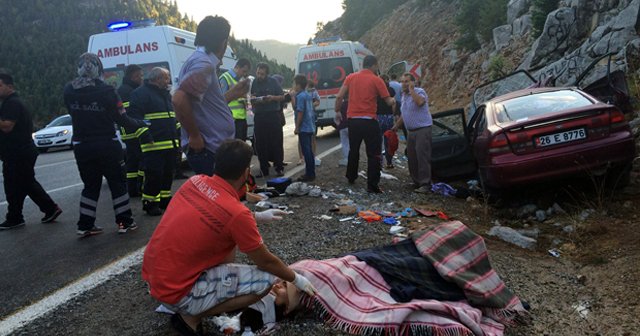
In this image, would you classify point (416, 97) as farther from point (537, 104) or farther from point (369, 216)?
point (369, 216)

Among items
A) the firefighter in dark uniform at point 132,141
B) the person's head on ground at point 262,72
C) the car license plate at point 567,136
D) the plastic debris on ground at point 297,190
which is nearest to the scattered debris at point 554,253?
the car license plate at point 567,136

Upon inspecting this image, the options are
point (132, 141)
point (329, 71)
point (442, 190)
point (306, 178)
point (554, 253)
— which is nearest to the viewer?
point (554, 253)

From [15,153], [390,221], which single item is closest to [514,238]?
[390,221]

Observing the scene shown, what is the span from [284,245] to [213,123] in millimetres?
1245

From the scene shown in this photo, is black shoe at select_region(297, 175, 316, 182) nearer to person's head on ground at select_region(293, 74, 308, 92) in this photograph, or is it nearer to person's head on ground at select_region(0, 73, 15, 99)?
person's head on ground at select_region(293, 74, 308, 92)

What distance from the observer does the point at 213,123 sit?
12.5ft

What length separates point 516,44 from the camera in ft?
63.0

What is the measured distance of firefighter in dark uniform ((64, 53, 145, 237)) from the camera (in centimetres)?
505

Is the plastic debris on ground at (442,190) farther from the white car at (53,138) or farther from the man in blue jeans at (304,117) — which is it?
the white car at (53,138)

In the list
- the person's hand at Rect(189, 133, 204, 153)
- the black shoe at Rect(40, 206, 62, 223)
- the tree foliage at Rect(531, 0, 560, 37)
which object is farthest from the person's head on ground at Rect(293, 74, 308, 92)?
the tree foliage at Rect(531, 0, 560, 37)

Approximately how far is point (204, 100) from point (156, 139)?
2432 millimetres

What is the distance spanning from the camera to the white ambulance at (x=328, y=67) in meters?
14.2

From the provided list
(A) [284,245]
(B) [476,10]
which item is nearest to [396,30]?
(B) [476,10]

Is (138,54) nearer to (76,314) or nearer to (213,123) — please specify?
(213,123)
